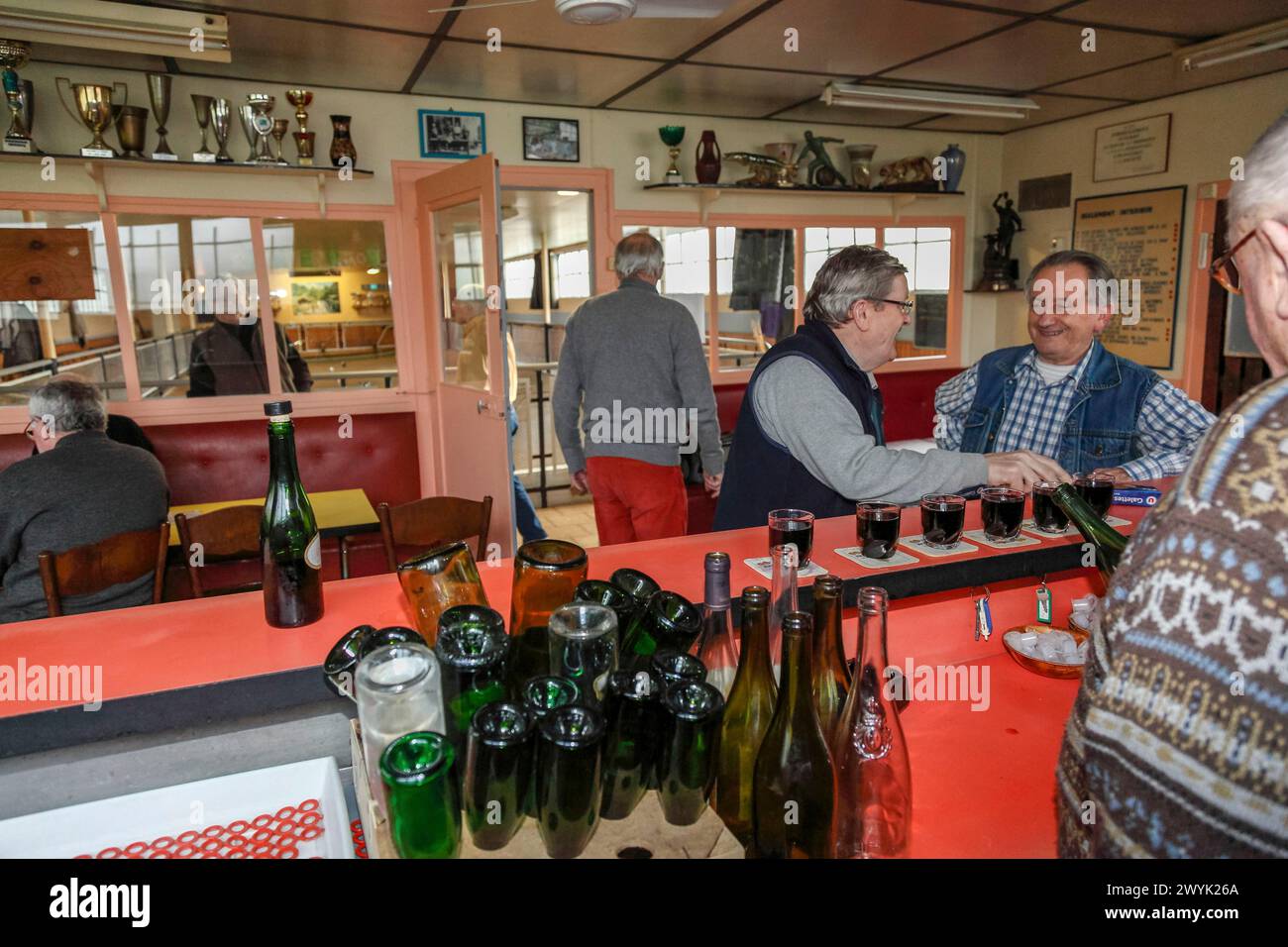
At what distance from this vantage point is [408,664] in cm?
77


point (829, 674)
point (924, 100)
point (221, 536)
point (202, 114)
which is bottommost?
point (221, 536)

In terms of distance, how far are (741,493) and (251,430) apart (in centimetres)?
335

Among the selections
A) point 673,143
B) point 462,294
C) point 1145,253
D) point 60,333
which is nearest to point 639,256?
point 462,294

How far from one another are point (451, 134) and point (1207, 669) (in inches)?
194

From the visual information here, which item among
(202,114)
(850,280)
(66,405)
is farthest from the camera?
(202,114)

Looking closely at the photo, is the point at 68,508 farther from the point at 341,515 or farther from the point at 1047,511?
the point at 1047,511

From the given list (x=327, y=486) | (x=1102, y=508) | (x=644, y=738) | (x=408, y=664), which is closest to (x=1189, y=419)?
(x=1102, y=508)

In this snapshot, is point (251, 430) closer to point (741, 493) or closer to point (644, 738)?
point (741, 493)

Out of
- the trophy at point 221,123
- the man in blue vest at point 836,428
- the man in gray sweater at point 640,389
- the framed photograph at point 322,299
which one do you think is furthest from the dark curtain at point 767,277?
the framed photograph at point 322,299

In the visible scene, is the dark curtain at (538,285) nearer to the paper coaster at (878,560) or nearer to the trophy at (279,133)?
the trophy at (279,133)

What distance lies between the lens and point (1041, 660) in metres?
1.38

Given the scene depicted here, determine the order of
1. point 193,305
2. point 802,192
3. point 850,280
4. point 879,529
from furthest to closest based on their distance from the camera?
1. point 802,192
2. point 193,305
3. point 850,280
4. point 879,529

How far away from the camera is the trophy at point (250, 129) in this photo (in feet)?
13.4

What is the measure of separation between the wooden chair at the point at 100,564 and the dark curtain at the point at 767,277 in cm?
418
